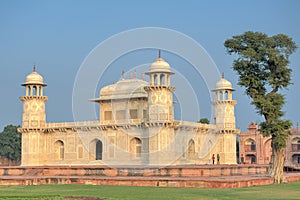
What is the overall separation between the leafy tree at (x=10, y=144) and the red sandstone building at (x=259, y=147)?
980 inches

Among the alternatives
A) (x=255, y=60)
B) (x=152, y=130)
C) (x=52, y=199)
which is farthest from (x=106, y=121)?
(x=52, y=199)

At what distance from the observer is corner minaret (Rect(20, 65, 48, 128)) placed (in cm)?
3797

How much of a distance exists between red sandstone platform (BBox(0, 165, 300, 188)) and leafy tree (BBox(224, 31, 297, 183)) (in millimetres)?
2055

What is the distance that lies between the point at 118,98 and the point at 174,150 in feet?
21.8

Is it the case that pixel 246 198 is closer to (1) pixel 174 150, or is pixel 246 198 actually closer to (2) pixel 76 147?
(1) pixel 174 150

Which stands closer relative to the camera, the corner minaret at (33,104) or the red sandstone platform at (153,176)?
the red sandstone platform at (153,176)

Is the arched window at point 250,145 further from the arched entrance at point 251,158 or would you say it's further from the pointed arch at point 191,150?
the pointed arch at point 191,150

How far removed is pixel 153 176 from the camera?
2455 cm

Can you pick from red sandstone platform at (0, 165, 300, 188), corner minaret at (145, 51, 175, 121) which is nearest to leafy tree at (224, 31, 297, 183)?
red sandstone platform at (0, 165, 300, 188)

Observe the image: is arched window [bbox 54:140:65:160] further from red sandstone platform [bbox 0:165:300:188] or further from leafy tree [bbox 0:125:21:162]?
leafy tree [bbox 0:125:21:162]

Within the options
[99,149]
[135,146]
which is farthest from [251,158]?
[135,146]

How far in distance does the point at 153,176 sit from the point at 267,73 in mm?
7345

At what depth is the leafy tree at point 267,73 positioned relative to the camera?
22000 mm

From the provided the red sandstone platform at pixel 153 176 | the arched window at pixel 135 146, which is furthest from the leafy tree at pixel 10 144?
the red sandstone platform at pixel 153 176
